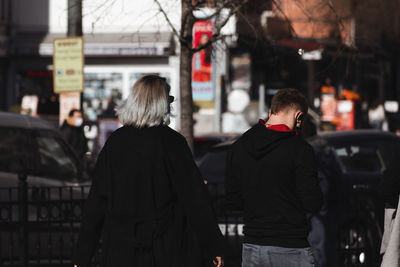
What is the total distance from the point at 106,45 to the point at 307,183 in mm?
20647

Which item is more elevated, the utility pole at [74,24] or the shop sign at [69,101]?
the utility pole at [74,24]

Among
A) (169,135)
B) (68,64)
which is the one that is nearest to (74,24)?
(68,64)

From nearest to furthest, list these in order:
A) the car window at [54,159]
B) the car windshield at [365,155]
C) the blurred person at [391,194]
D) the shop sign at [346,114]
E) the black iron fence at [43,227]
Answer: the blurred person at [391,194]
the black iron fence at [43,227]
the car window at [54,159]
the car windshield at [365,155]
the shop sign at [346,114]

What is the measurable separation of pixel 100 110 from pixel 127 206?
21980mm

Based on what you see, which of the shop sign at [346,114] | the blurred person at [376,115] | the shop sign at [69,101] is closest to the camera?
the shop sign at [69,101]

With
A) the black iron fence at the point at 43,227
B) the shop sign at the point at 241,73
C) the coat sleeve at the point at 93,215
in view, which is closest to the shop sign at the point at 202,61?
the black iron fence at the point at 43,227

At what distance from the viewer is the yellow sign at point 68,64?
13.6 meters

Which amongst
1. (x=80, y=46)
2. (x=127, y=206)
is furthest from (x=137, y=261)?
(x=80, y=46)

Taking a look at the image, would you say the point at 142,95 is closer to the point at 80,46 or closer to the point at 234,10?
the point at 234,10

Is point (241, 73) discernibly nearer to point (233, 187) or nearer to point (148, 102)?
point (233, 187)

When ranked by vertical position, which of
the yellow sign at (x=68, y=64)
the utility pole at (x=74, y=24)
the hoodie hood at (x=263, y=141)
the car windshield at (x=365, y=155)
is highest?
the utility pole at (x=74, y=24)

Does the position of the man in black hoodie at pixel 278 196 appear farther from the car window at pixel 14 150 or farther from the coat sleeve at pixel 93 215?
the car window at pixel 14 150

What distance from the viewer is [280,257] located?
5.47 m

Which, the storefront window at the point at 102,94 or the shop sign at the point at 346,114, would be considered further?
the shop sign at the point at 346,114
